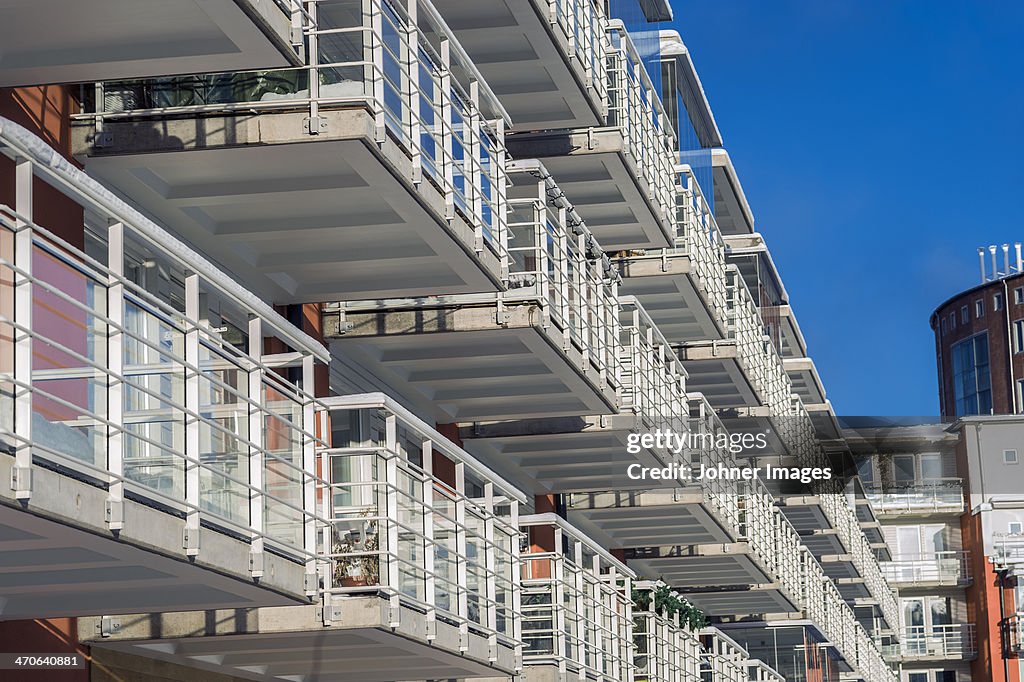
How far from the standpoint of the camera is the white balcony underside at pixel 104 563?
734 centimetres

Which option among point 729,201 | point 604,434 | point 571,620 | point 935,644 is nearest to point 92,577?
point 571,620

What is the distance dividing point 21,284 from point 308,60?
4818mm

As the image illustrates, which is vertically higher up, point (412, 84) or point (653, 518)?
point (412, 84)

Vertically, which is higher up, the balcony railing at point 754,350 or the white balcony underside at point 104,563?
the balcony railing at point 754,350

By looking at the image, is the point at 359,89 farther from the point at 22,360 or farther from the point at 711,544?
the point at 711,544

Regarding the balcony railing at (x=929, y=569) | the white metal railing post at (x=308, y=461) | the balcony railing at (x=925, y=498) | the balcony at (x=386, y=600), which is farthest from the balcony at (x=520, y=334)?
the balcony railing at (x=925, y=498)

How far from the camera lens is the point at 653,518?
86.3 ft

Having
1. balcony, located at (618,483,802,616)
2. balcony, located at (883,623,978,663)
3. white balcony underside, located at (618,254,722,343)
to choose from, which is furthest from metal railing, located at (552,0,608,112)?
balcony, located at (883,623,978,663)

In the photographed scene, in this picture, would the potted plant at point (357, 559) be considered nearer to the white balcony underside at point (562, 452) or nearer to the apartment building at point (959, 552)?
the white balcony underside at point (562, 452)

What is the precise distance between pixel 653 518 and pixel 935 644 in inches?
1594

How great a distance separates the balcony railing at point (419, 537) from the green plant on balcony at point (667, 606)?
791cm

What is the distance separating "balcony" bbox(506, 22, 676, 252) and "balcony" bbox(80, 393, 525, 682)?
7.64 m

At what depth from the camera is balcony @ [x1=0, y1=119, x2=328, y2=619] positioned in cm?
703

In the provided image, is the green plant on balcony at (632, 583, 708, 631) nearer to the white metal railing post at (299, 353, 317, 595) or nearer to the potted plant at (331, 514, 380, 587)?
the potted plant at (331, 514, 380, 587)
